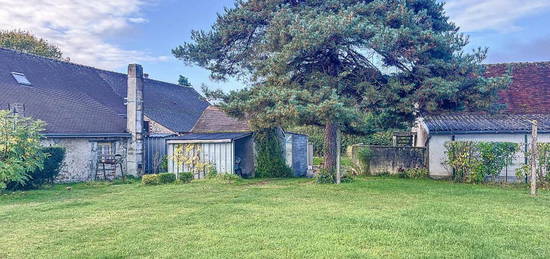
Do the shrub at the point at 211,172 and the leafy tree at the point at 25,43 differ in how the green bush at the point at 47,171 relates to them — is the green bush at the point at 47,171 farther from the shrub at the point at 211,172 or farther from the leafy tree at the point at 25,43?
the leafy tree at the point at 25,43

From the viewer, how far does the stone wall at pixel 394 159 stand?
17438mm

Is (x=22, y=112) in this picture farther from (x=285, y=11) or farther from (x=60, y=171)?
(x=285, y=11)

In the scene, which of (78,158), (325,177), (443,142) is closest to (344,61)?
(325,177)

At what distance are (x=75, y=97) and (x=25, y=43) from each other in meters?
18.0

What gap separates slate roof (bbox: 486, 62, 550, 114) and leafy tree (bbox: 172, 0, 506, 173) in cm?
535

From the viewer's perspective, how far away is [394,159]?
17812mm

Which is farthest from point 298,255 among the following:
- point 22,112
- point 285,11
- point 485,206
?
point 22,112

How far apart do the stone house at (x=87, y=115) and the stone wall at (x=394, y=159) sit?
212 inches

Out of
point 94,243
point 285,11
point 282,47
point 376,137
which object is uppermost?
point 285,11

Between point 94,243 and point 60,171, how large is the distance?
39.4 feet

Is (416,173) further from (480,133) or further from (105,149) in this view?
(105,149)

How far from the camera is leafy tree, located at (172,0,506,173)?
467 inches

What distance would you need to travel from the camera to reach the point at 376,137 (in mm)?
27719

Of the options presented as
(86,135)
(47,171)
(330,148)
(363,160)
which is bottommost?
(47,171)
